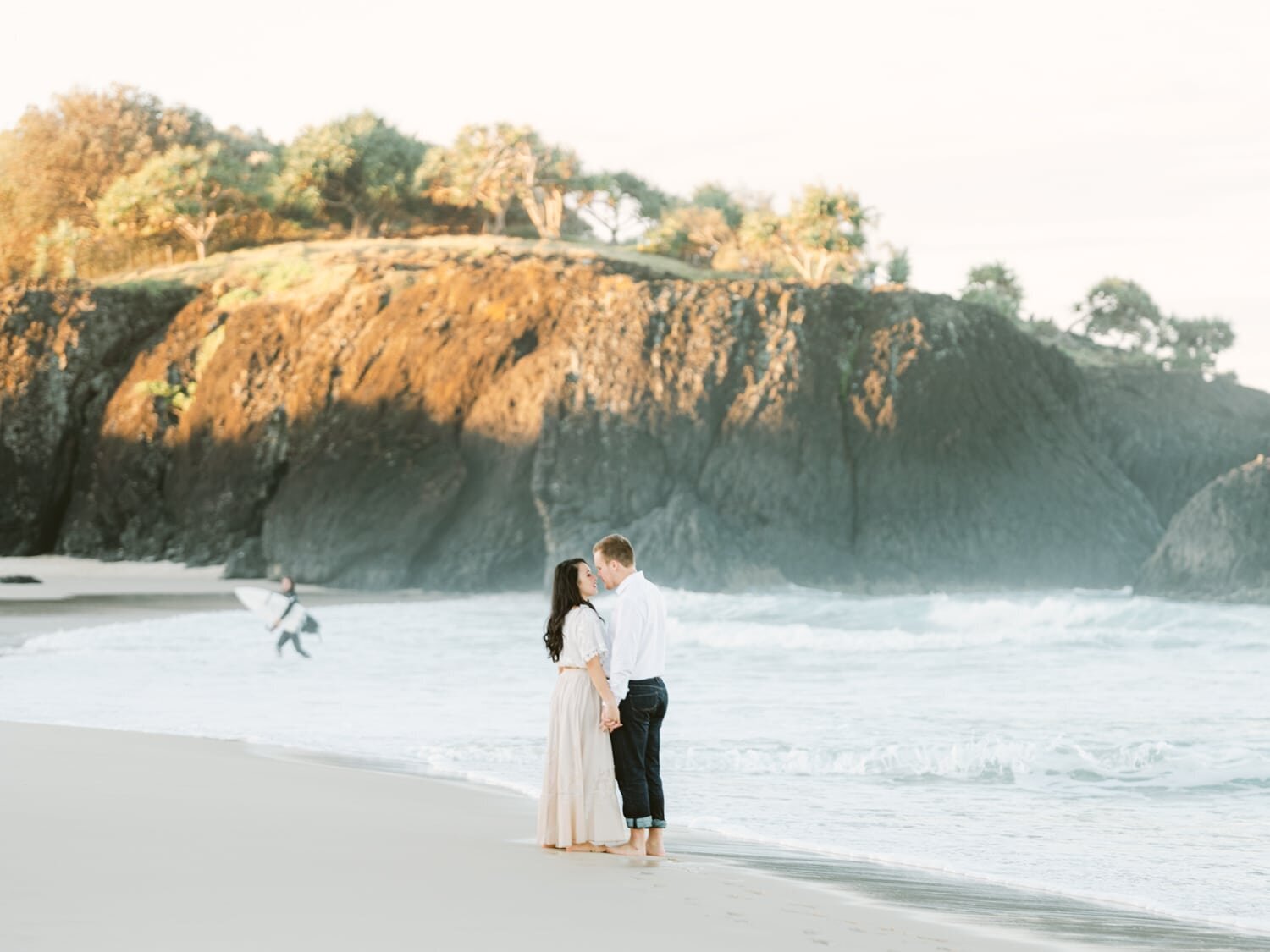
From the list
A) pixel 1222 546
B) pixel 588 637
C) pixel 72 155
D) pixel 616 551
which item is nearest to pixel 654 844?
pixel 588 637

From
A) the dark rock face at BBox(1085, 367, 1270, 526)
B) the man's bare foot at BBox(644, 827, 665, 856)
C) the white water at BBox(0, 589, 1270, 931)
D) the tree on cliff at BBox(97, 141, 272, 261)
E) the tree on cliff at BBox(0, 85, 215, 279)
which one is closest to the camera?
the man's bare foot at BBox(644, 827, 665, 856)

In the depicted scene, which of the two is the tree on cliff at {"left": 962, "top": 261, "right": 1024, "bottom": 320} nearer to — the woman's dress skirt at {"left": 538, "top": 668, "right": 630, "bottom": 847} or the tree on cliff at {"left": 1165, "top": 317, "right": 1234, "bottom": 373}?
the tree on cliff at {"left": 1165, "top": 317, "right": 1234, "bottom": 373}

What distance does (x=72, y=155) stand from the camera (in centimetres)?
6262

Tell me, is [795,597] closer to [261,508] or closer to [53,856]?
[261,508]

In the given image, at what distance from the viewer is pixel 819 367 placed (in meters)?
39.1

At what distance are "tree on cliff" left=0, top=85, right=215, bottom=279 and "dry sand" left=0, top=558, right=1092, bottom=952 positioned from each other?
56559mm

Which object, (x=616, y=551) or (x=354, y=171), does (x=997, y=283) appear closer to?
(x=354, y=171)

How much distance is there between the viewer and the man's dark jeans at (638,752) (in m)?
7.42

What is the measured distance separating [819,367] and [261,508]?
15.9 metres

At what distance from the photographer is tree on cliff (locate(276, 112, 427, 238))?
58.7 metres

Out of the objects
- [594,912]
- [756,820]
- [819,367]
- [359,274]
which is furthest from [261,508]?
[594,912]

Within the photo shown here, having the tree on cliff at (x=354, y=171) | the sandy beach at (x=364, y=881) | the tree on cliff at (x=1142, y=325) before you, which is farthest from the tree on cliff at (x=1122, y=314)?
the sandy beach at (x=364, y=881)

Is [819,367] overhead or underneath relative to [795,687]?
overhead

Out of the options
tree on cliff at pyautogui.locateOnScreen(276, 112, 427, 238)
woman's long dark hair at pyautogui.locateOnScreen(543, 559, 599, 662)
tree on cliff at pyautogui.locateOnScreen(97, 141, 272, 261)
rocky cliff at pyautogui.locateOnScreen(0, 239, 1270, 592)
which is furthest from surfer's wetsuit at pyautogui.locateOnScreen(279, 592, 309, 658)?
tree on cliff at pyautogui.locateOnScreen(276, 112, 427, 238)
